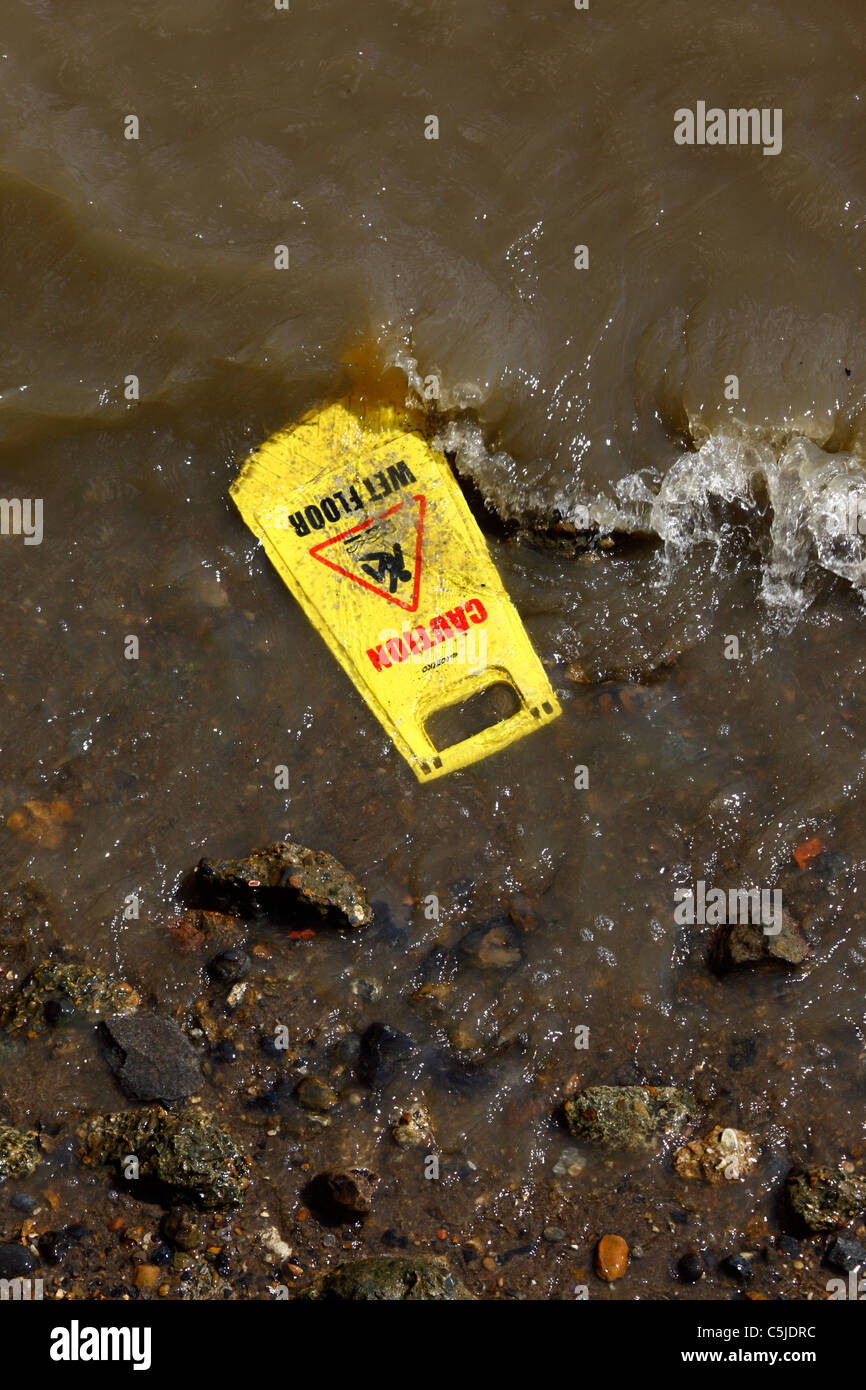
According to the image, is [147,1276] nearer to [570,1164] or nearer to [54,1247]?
[54,1247]

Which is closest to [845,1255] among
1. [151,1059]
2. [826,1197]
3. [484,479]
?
[826,1197]

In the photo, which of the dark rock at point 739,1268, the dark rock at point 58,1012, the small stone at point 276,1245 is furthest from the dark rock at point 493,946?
the dark rock at point 58,1012

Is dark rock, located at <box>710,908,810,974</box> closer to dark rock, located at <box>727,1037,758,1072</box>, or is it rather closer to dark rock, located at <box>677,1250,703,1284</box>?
dark rock, located at <box>727,1037,758,1072</box>

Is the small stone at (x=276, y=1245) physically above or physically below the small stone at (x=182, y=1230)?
below

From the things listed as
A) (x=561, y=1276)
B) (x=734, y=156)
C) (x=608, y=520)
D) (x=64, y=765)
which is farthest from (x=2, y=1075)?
(x=734, y=156)

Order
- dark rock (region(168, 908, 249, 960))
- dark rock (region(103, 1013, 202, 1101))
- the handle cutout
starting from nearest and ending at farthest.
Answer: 1. dark rock (region(103, 1013, 202, 1101))
2. dark rock (region(168, 908, 249, 960))
3. the handle cutout

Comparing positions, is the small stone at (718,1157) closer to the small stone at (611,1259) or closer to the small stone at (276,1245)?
the small stone at (611,1259)

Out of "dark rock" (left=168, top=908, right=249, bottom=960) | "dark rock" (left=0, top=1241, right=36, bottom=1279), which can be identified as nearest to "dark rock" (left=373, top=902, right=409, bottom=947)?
"dark rock" (left=168, top=908, right=249, bottom=960)

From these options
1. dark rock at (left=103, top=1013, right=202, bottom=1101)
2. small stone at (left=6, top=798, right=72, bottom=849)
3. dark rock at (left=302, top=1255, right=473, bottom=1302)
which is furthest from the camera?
small stone at (left=6, top=798, right=72, bottom=849)
